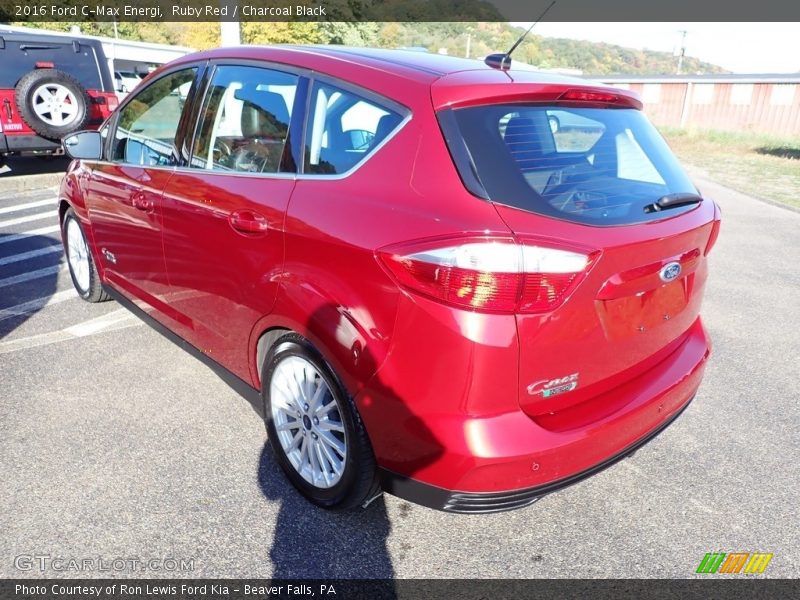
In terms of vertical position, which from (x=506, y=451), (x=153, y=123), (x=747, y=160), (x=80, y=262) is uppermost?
(x=153, y=123)

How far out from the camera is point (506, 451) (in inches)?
78.5

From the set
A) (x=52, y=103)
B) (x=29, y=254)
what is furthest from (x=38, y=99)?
(x=29, y=254)

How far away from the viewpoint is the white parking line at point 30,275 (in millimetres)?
5418

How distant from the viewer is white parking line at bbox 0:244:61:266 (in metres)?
6.05

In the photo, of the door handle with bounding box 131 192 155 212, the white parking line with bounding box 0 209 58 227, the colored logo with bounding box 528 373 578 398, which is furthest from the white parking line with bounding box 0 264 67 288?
the colored logo with bounding box 528 373 578 398

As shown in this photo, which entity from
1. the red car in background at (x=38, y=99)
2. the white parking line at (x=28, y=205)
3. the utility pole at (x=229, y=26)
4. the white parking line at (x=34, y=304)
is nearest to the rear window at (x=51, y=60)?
the red car in background at (x=38, y=99)

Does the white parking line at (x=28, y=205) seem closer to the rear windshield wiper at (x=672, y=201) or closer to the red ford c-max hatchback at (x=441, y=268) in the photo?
the red ford c-max hatchback at (x=441, y=268)

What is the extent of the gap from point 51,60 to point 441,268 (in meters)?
10.5

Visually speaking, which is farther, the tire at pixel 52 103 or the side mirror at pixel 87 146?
the tire at pixel 52 103

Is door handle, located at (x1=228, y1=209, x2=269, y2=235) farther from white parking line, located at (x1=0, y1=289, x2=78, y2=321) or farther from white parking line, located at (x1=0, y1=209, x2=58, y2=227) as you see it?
white parking line, located at (x1=0, y1=209, x2=58, y2=227)

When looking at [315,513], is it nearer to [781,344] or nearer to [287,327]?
[287,327]

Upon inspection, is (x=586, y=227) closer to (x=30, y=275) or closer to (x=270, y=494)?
(x=270, y=494)

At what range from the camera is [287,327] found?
2.51 m

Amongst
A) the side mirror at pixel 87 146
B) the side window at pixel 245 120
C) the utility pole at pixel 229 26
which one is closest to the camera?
the side window at pixel 245 120
